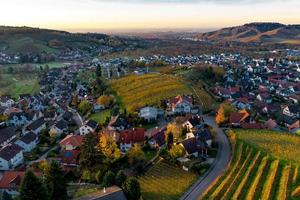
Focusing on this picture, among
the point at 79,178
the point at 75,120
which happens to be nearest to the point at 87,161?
the point at 79,178

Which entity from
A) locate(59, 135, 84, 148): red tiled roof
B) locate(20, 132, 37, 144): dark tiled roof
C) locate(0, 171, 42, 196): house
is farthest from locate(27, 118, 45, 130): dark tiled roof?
locate(0, 171, 42, 196): house

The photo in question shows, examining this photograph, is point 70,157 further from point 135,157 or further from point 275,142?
point 275,142

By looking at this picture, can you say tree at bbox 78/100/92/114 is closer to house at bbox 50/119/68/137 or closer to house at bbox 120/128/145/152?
house at bbox 50/119/68/137

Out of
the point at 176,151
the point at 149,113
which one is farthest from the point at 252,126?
the point at 176,151

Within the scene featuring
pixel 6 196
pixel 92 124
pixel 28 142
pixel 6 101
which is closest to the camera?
pixel 6 196

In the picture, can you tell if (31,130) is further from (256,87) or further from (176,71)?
(256,87)

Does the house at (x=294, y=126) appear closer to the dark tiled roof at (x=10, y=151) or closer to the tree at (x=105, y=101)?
the tree at (x=105, y=101)
